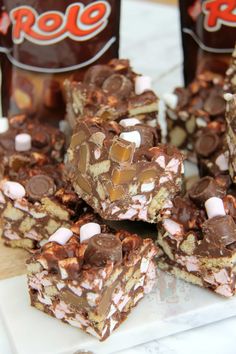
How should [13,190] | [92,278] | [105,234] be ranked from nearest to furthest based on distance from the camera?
[92,278]
[105,234]
[13,190]

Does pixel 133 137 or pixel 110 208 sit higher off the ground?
pixel 133 137

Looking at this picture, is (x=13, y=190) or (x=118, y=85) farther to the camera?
(x=118, y=85)

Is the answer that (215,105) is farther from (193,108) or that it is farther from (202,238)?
(202,238)

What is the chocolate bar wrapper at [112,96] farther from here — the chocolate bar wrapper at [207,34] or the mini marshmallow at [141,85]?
the chocolate bar wrapper at [207,34]

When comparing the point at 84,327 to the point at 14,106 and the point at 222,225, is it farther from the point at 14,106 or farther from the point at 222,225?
the point at 14,106

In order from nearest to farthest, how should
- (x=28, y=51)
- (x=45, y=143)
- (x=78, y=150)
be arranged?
(x=78, y=150)
(x=45, y=143)
(x=28, y=51)

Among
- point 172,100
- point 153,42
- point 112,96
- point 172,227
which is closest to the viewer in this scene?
point 172,227

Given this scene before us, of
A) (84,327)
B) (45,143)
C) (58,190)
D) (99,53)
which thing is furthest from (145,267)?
(99,53)

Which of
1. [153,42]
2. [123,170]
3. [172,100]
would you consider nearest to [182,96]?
[172,100]
